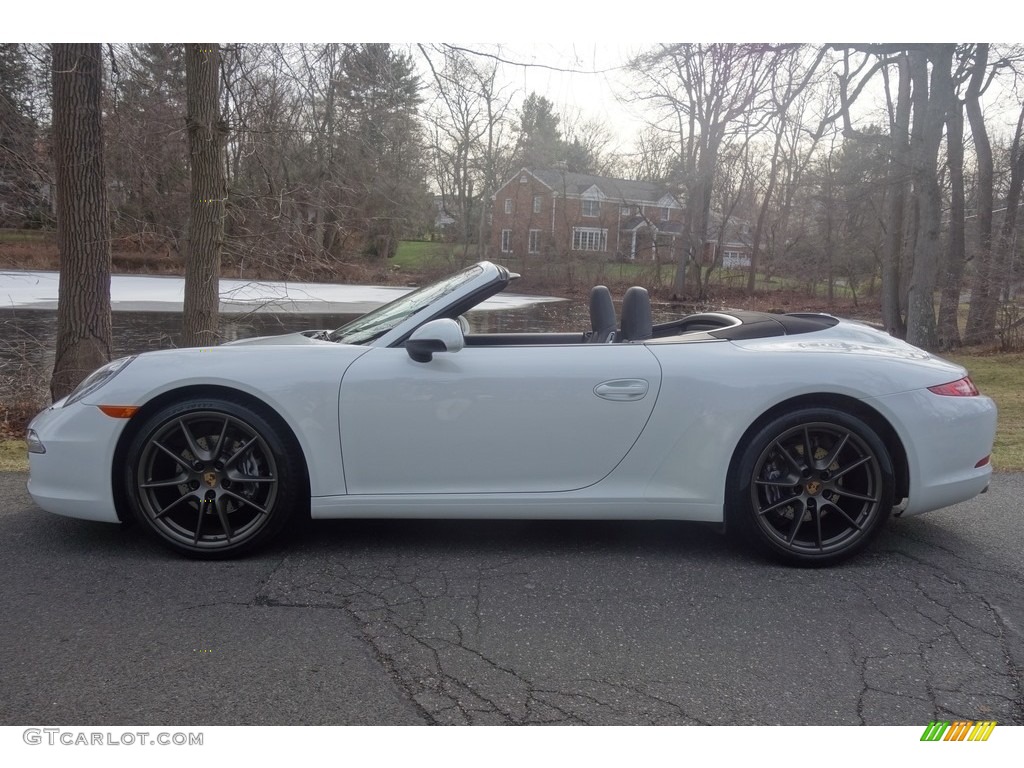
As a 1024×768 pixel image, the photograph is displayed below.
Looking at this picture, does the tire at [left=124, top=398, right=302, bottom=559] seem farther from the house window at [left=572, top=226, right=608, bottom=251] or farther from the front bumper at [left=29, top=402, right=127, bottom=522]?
the house window at [left=572, top=226, right=608, bottom=251]

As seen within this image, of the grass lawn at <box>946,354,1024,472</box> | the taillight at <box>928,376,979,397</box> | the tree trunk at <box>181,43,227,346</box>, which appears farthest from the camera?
the tree trunk at <box>181,43,227,346</box>

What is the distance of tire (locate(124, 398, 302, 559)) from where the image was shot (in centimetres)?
354

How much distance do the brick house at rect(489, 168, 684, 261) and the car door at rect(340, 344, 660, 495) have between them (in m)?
34.7

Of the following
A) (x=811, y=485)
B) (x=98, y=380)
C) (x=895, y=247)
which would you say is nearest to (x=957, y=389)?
(x=811, y=485)

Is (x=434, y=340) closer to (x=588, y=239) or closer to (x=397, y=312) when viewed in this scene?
(x=397, y=312)

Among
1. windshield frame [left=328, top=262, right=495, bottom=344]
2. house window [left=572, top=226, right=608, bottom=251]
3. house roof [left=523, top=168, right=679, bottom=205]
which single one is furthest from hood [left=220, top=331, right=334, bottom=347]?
house roof [left=523, top=168, right=679, bottom=205]

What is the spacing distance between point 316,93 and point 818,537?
7.12 metres

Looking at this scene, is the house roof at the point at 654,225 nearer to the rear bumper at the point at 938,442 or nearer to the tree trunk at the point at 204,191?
the tree trunk at the point at 204,191

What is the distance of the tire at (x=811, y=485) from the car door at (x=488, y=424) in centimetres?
56

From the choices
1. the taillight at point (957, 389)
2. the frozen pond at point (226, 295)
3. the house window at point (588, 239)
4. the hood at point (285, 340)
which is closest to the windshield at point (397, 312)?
the hood at point (285, 340)

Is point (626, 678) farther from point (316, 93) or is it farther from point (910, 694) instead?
point (316, 93)

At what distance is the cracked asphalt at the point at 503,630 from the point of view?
240 centimetres

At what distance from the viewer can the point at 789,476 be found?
142 inches

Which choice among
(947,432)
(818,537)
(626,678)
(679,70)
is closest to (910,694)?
(626,678)
